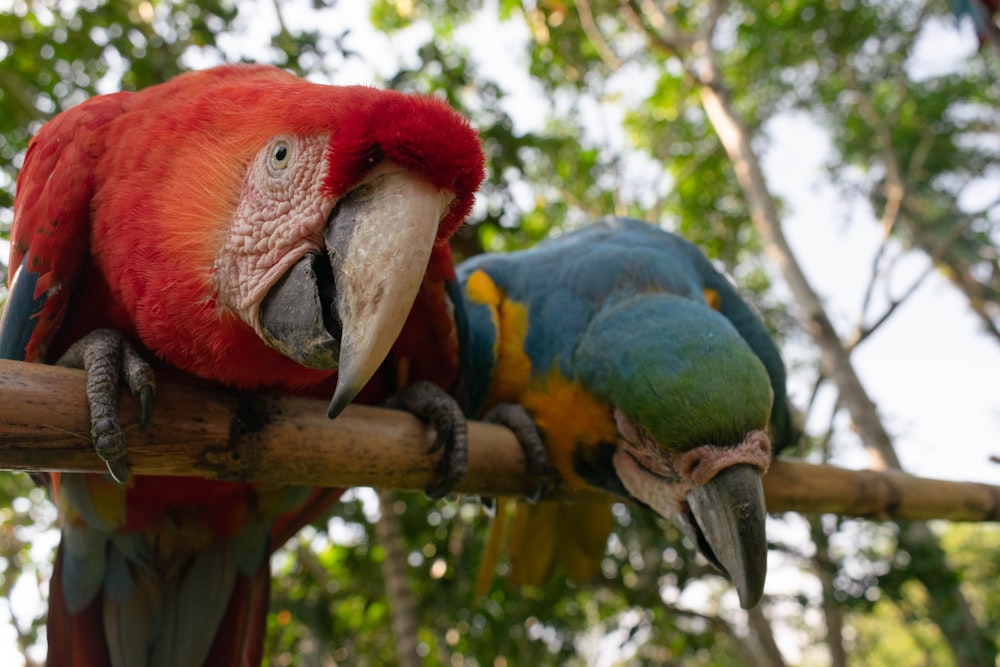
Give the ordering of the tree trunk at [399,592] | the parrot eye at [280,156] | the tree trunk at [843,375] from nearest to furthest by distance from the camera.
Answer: the parrot eye at [280,156] < the tree trunk at [399,592] < the tree trunk at [843,375]

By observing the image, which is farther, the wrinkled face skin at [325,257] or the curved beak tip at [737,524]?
the curved beak tip at [737,524]

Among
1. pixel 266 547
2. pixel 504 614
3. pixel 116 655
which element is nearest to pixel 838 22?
pixel 504 614

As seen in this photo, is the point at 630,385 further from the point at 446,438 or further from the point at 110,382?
the point at 110,382

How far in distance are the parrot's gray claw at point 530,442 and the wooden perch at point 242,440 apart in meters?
0.03

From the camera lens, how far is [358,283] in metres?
0.85

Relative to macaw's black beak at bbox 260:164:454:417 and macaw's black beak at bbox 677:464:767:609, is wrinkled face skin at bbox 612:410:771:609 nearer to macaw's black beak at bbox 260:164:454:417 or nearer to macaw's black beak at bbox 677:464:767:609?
macaw's black beak at bbox 677:464:767:609

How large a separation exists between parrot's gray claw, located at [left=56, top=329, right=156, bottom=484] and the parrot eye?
0.40 m

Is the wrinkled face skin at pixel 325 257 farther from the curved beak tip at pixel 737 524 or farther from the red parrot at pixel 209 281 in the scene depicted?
the curved beak tip at pixel 737 524

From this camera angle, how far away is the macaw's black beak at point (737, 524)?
4.37ft

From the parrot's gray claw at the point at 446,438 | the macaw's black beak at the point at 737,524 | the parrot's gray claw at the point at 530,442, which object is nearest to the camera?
the macaw's black beak at the point at 737,524

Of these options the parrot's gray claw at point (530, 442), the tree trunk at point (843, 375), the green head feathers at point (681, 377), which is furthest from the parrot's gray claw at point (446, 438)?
the tree trunk at point (843, 375)

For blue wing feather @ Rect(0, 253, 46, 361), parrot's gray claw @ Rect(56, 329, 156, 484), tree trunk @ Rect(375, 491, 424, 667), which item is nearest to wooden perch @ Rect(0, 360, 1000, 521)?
parrot's gray claw @ Rect(56, 329, 156, 484)

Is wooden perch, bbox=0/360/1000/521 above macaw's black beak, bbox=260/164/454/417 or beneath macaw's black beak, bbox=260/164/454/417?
beneath

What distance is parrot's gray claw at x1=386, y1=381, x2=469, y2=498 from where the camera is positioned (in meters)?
1.44
